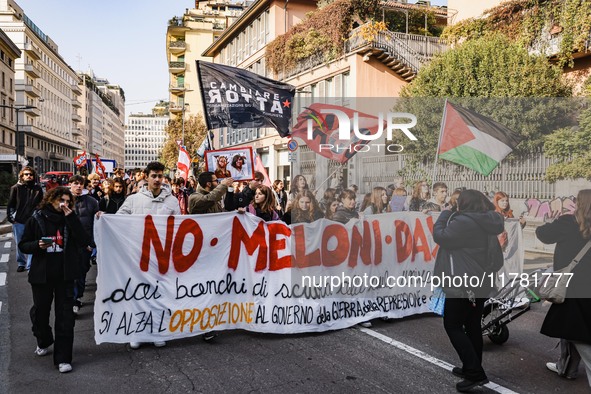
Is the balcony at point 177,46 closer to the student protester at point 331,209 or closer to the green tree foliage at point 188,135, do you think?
the green tree foliage at point 188,135

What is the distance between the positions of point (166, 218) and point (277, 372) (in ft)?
6.92

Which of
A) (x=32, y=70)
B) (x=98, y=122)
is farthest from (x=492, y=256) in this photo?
(x=98, y=122)

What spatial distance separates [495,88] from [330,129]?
411 inches

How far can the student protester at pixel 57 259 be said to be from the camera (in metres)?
4.89

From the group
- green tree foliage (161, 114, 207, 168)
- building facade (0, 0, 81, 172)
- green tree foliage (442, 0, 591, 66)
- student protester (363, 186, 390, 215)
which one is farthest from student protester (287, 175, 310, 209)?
building facade (0, 0, 81, 172)

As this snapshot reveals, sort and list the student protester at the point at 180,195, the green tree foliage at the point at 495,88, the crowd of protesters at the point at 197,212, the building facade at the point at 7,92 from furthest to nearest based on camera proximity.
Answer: the building facade at the point at 7,92 → the green tree foliage at the point at 495,88 → the student protester at the point at 180,195 → the crowd of protesters at the point at 197,212

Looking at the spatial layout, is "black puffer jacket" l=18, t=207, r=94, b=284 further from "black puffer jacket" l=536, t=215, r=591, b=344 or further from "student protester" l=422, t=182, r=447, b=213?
"student protester" l=422, t=182, r=447, b=213

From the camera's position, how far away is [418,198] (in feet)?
28.9

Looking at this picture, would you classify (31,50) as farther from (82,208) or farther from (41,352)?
(41,352)

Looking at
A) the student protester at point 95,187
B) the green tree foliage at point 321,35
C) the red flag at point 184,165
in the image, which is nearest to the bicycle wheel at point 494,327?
the student protester at point 95,187

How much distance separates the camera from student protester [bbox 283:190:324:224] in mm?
7039

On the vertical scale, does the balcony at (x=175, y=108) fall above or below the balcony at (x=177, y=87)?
below

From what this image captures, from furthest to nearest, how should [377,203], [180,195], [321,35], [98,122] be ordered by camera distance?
[98,122] < [321,35] < [180,195] < [377,203]

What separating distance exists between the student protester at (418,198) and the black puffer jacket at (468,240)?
3.54m
